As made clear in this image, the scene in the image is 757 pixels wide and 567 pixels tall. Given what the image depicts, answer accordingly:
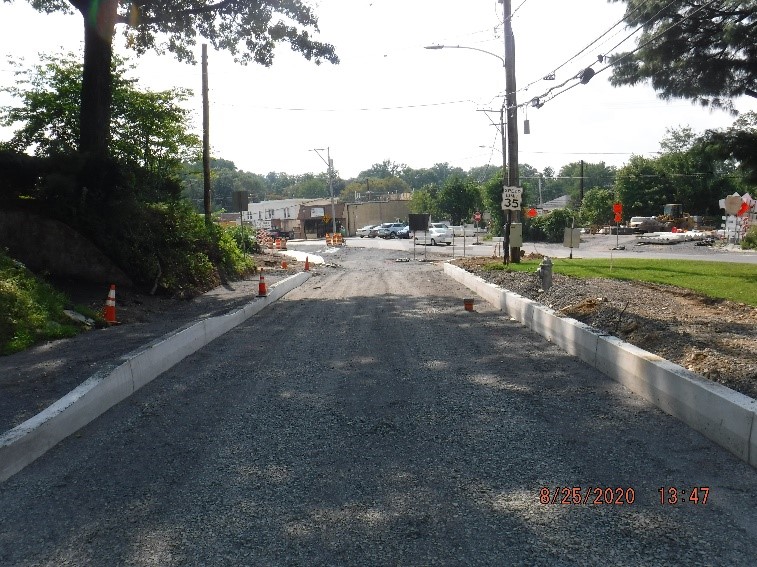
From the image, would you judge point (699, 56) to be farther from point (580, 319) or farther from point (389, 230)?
point (389, 230)

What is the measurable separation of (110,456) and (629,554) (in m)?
3.94

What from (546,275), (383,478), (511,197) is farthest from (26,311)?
(511,197)

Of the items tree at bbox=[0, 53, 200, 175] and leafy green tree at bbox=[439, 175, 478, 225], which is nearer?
tree at bbox=[0, 53, 200, 175]

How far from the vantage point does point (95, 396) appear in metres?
7.03

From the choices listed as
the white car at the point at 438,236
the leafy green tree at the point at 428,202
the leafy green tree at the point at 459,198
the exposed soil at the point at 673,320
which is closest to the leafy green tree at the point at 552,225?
the white car at the point at 438,236

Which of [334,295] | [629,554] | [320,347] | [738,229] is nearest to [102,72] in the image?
[334,295]

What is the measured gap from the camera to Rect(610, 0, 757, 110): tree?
18.7m

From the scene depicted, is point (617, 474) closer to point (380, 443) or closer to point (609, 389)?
point (380, 443)

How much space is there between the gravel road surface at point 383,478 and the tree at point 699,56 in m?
13.8

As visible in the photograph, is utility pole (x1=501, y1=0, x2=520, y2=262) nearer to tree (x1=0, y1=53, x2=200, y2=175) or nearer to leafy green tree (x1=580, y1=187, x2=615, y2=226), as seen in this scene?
tree (x1=0, y1=53, x2=200, y2=175)

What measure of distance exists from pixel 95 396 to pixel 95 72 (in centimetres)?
1304

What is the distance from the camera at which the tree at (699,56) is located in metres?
18.7

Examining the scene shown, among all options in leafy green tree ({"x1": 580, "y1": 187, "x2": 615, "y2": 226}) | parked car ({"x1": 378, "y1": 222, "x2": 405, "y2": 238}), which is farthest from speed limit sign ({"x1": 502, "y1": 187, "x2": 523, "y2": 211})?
parked car ({"x1": 378, "y1": 222, "x2": 405, "y2": 238})

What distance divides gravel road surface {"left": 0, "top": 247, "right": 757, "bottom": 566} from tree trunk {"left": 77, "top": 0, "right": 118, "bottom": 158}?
429 inches
